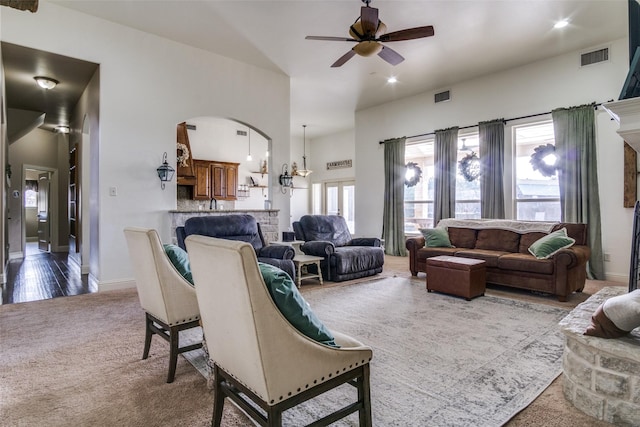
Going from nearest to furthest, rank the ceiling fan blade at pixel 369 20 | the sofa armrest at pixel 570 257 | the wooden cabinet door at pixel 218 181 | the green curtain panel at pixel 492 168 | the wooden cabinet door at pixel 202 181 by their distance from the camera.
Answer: the ceiling fan blade at pixel 369 20, the sofa armrest at pixel 570 257, the green curtain panel at pixel 492 168, the wooden cabinet door at pixel 202 181, the wooden cabinet door at pixel 218 181

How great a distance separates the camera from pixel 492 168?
6.05 metres

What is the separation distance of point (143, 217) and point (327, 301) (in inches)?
111

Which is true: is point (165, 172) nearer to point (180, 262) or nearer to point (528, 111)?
point (180, 262)

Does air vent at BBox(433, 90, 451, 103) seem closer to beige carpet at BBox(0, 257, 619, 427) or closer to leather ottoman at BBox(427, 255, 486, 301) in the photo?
leather ottoman at BBox(427, 255, 486, 301)

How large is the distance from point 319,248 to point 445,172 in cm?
325

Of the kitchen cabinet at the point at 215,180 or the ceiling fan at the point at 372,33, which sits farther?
the kitchen cabinet at the point at 215,180

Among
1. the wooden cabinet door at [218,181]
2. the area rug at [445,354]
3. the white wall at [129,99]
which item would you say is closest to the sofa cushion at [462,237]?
the area rug at [445,354]

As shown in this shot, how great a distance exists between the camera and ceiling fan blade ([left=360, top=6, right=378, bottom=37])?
3.28 metres

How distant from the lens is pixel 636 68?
6.33 feet

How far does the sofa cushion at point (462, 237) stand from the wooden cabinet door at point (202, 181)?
18.9ft

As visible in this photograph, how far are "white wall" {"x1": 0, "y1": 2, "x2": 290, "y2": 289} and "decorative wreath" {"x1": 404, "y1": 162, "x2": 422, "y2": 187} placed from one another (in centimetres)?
408

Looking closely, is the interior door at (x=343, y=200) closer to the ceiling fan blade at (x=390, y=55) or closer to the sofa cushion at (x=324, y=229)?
the sofa cushion at (x=324, y=229)

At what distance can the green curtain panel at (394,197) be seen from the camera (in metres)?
7.55

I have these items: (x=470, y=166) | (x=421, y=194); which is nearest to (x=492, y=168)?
(x=470, y=166)
